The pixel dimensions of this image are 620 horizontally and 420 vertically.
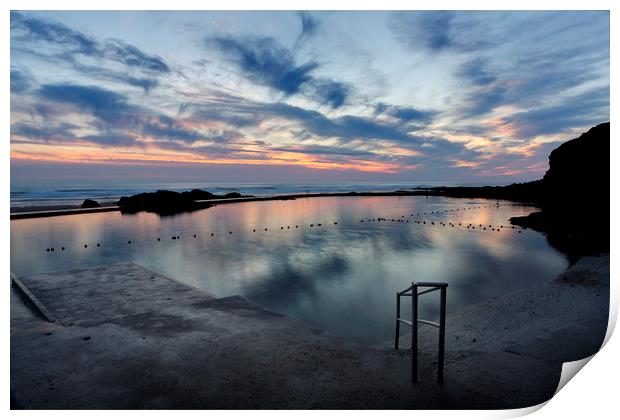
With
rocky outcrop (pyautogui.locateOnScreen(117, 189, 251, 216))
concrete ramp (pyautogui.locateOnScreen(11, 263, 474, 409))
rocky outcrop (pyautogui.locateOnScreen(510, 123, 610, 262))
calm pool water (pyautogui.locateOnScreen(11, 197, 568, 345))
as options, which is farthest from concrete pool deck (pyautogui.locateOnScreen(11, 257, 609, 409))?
rocky outcrop (pyautogui.locateOnScreen(117, 189, 251, 216))

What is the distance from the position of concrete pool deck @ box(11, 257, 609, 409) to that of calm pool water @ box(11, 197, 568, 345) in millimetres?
4067

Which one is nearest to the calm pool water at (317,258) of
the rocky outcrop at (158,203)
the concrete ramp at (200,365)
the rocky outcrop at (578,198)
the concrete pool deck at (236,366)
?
the rocky outcrop at (578,198)

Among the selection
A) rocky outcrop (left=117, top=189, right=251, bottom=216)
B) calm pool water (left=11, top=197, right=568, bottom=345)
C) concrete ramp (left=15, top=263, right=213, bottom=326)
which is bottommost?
calm pool water (left=11, top=197, right=568, bottom=345)

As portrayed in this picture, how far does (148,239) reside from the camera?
2689cm

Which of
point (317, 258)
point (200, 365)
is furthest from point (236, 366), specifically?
point (317, 258)

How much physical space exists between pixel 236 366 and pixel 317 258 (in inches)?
649

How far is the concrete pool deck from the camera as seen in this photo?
450 centimetres

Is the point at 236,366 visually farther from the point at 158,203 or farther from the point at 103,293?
the point at 158,203

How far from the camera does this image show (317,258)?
71.3ft

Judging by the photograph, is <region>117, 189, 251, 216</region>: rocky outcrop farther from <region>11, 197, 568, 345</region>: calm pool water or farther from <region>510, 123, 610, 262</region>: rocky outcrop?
<region>510, 123, 610, 262</region>: rocky outcrop

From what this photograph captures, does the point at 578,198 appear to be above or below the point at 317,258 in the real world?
above

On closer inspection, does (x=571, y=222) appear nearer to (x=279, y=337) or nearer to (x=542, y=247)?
(x=542, y=247)
